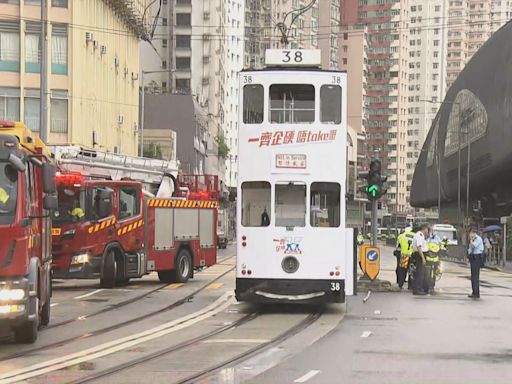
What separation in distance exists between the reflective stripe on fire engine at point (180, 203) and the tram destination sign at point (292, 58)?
715cm

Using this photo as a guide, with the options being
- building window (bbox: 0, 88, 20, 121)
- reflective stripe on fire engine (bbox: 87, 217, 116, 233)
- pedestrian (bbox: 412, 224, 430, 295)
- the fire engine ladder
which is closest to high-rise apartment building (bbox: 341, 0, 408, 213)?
building window (bbox: 0, 88, 20, 121)

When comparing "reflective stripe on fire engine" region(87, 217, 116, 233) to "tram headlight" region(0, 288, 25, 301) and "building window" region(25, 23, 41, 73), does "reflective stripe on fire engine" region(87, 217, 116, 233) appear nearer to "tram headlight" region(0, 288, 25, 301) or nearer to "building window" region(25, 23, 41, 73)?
"tram headlight" region(0, 288, 25, 301)

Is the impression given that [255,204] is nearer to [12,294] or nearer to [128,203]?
[12,294]

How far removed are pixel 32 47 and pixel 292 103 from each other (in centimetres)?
2969

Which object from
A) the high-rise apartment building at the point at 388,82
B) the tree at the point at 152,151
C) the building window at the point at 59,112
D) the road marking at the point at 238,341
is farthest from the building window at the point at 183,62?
the road marking at the point at 238,341

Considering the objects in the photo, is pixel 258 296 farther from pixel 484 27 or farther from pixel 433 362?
pixel 484 27

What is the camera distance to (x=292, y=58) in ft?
52.0

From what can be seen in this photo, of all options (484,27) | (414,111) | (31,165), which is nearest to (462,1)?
(484,27)

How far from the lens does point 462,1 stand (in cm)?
16675

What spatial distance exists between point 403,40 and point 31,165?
156 m

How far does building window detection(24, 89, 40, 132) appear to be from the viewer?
137 feet

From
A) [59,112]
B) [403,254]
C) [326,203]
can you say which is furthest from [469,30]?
[326,203]

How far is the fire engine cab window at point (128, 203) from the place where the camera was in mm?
20820

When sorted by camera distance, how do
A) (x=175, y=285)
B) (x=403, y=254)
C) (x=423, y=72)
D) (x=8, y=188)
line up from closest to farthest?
(x=8, y=188), (x=403, y=254), (x=175, y=285), (x=423, y=72)
